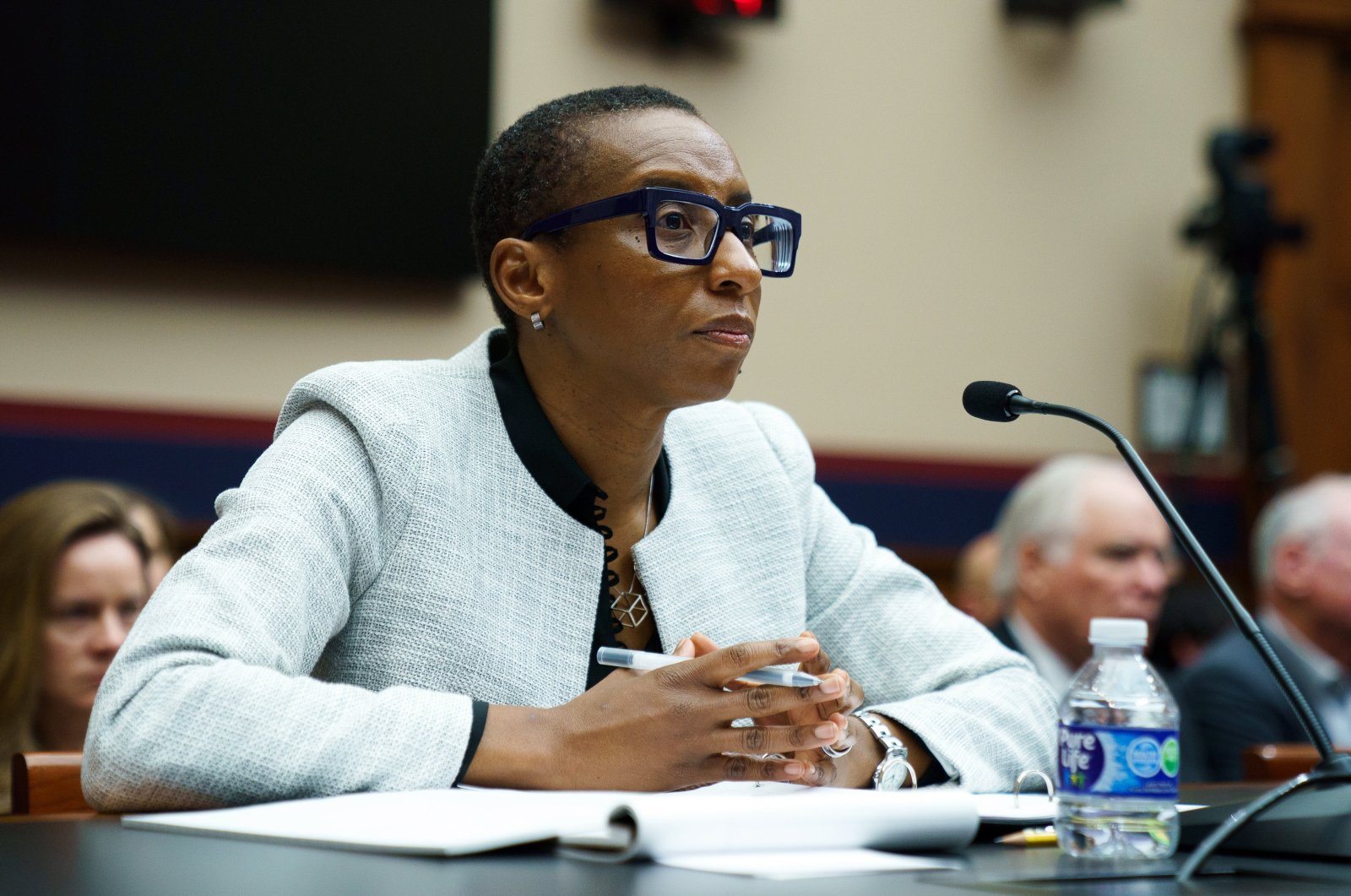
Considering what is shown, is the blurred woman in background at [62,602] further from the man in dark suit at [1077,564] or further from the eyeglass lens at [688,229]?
the man in dark suit at [1077,564]

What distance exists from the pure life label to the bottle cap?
0.22 ft

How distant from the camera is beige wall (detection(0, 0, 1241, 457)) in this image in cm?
372

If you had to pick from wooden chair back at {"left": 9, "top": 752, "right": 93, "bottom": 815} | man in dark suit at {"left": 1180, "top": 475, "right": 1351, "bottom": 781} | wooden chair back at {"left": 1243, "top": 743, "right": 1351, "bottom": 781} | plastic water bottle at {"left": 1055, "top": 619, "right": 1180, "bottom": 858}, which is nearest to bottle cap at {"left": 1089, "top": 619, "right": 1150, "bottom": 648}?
plastic water bottle at {"left": 1055, "top": 619, "right": 1180, "bottom": 858}

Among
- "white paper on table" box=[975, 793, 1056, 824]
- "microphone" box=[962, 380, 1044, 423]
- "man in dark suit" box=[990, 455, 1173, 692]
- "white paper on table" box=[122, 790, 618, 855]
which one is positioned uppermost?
"microphone" box=[962, 380, 1044, 423]

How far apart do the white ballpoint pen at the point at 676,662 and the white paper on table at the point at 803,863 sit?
0.18m

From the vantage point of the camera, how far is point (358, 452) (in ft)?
4.66

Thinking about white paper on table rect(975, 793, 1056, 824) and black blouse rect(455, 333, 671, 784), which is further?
black blouse rect(455, 333, 671, 784)

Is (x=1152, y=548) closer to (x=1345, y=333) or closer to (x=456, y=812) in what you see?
(x=1345, y=333)

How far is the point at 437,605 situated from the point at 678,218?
447 millimetres

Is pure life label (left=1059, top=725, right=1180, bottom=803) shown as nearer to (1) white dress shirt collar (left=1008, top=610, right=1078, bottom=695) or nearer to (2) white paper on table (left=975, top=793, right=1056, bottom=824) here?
(2) white paper on table (left=975, top=793, right=1056, bottom=824)

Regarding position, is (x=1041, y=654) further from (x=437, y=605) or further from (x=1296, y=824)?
(x=1296, y=824)

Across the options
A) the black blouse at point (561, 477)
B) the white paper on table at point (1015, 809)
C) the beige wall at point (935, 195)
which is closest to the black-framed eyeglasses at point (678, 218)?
the black blouse at point (561, 477)

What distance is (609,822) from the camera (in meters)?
0.91

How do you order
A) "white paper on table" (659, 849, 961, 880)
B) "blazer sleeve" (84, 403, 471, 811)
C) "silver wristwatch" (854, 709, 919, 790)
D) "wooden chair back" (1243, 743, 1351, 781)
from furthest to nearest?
"wooden chair back" (1243, 743, 1351, 781)
"silver wristwatch" (854, 709, 919, 790)
"blazer sleeve" (84, 403, 471, 811)
"white paper on table" (659, 849, 961, 880)
